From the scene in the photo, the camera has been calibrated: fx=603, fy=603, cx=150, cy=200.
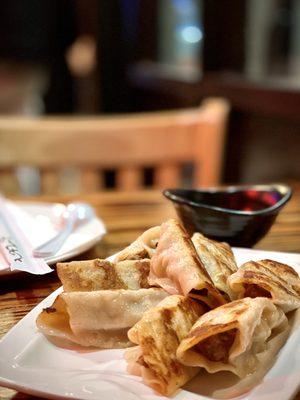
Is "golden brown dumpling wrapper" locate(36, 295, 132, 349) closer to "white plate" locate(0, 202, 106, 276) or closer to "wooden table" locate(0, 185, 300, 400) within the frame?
"wooden table" locate(0, 185, 300, 400)

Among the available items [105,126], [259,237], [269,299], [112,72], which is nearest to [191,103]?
[112,72]

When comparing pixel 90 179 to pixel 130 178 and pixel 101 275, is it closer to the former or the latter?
pixel 130 178

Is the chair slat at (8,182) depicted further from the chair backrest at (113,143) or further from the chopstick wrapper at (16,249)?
the chopstick wrapper at (16,249)

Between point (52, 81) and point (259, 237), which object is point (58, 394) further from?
point (52, 81)

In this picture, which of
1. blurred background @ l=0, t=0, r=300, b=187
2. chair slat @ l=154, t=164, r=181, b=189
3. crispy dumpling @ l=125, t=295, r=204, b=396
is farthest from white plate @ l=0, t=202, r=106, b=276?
blurred background @ l=0, t=0, r=300, b=187

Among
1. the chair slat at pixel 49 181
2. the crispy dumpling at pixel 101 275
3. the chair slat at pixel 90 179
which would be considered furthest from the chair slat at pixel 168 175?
the crispy dumpling at pixel 101 275

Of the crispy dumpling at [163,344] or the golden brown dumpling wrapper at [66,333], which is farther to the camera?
the golden brown dumpling wrapper at [66,333]

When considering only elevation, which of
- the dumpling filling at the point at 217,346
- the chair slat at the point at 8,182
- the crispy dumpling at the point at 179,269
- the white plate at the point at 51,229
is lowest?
the chair slat at the point at 8,182
